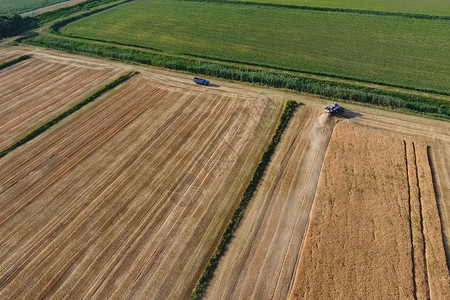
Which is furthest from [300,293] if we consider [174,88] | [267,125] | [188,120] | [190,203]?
[174,88]

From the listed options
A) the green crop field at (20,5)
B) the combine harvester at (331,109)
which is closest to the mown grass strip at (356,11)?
the combine harvester at (331,109)

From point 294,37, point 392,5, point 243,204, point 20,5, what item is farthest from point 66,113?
point 392,5

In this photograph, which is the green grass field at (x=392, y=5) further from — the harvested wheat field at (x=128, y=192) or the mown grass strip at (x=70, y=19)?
the harvested wheat field at (x=128, y=192)

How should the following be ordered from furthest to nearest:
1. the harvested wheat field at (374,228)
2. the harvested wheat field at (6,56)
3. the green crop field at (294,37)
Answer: the harvested wheat field at (6,56) → the green crop field at (294,37) → the harvested wheat field at (374,228)

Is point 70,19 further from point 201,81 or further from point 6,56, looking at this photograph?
point 201,81

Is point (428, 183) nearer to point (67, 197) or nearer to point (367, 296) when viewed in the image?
point (367, 296)
